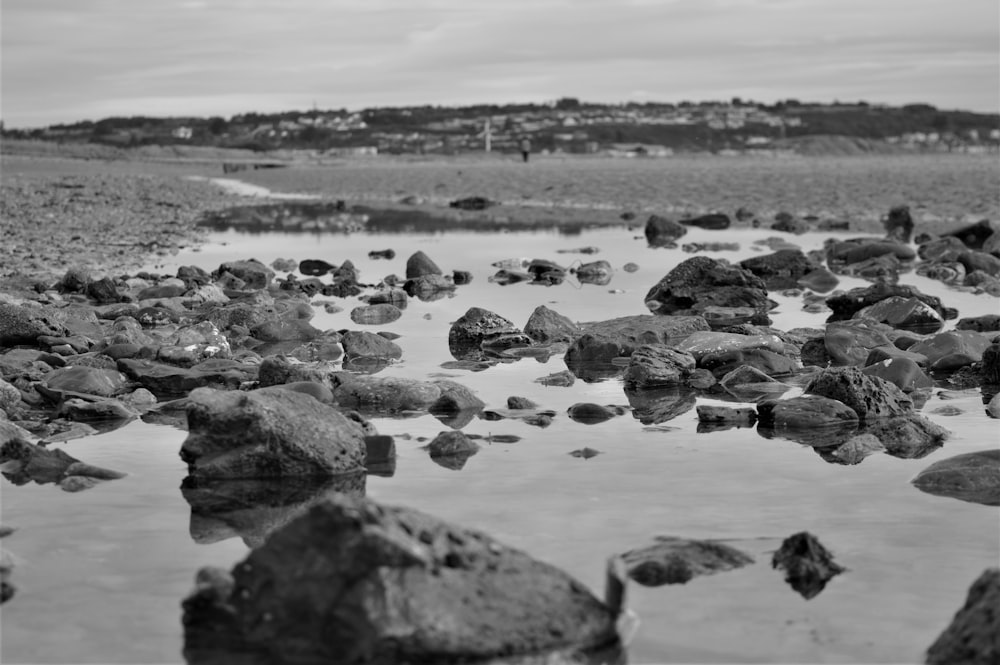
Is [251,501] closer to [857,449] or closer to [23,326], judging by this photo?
[857,449]

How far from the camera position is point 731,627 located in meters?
3.92

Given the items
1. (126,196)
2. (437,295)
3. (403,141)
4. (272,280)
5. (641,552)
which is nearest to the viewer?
(641,552)

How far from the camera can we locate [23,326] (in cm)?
875

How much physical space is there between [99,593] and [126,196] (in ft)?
94.0

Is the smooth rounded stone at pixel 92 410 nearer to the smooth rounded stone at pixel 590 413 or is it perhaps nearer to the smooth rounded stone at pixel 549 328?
the smooth rounded stone at pixel 590 413

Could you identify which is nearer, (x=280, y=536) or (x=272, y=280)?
(x=280, y=536)

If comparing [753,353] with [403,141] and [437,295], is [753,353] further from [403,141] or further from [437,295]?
[403,141]

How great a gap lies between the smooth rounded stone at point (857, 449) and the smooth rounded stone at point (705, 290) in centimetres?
513

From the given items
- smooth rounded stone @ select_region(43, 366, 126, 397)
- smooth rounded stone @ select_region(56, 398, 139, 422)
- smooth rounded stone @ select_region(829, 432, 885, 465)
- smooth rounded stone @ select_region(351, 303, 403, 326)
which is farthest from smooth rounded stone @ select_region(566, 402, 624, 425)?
smooth rounded stone @ select_region(351, 303, 403, 326)

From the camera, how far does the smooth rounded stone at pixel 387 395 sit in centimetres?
709

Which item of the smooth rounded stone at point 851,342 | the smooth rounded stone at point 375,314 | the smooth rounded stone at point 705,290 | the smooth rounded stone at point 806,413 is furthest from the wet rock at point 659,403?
the smooth rounded stone at point 705,290

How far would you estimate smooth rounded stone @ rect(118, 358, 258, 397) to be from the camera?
7.56 metres

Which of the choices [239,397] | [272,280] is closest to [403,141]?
[272,280]

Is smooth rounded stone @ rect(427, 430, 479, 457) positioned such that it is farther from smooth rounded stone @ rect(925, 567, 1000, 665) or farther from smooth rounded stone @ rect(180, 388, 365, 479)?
smooth rounded stone @ rect(925, 567, 1000, 665)
